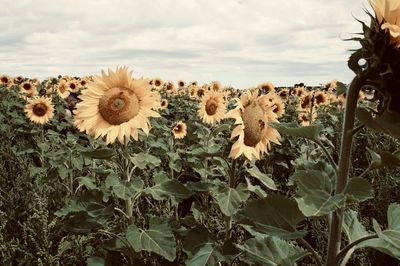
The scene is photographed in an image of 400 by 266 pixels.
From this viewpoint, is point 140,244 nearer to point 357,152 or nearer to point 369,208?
point 369,208

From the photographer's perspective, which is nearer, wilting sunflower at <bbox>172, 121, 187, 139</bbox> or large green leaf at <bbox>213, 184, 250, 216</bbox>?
large green leaf at <bbox>213, 184, 250, 216</bbox>

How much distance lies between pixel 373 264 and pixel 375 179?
1.46 m

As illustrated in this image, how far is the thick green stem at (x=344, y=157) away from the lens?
148cm

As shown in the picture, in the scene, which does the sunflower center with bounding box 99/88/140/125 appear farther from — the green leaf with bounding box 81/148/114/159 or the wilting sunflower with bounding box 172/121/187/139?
the wilting sunflower with bounding box 172/121/187/139

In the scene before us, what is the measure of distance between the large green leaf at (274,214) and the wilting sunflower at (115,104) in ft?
5.28

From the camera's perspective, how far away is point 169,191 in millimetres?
2885

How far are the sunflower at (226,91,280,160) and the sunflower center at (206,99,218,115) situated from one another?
10.4ft

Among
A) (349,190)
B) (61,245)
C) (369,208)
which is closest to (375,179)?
(369,208)

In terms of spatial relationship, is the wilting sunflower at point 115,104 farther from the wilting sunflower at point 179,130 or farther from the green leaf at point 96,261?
the wilting sunflower at point 179,130

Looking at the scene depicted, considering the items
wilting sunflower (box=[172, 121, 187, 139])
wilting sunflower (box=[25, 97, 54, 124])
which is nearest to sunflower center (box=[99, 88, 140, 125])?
wilting sunflower (box=[172, 121, 187, 139])

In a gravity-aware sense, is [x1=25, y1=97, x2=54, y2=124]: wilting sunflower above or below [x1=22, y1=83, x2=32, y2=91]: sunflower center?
below

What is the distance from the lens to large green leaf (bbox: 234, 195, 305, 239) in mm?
1647

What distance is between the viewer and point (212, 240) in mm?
2771

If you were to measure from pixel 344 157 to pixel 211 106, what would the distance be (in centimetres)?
493
